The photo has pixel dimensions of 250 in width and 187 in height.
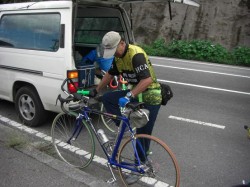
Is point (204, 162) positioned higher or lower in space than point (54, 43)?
lower

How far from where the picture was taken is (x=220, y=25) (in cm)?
1834

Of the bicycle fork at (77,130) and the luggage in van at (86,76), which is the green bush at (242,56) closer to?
the luggage in van at (86,76)

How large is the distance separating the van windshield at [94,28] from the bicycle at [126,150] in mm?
2317

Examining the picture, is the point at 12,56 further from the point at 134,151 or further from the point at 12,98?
the point at 134,151

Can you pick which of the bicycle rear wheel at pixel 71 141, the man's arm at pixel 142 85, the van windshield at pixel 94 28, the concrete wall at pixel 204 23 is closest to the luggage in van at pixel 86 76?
the bicycle rear wheel at pixel 71 141

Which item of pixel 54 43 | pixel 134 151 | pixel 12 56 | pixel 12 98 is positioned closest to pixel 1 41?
pixel 12 56

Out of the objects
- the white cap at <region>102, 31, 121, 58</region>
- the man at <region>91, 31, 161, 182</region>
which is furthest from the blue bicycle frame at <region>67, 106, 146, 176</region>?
the white cap at <region>102, 31, 121, 58</region>

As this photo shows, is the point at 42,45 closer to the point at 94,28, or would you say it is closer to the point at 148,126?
the point at 94,28

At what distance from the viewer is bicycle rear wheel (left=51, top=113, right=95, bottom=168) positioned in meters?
3.98

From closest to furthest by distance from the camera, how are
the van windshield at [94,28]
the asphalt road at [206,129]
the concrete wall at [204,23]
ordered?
the asphalt road at [206,129] → the van windshield at [94,28] → the concrete wall at [204,23]

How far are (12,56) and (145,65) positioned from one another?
278 centimetres

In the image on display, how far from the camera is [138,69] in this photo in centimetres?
333

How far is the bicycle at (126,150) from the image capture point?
11.1 feet

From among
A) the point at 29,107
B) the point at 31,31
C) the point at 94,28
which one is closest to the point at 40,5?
the point at 31,31
